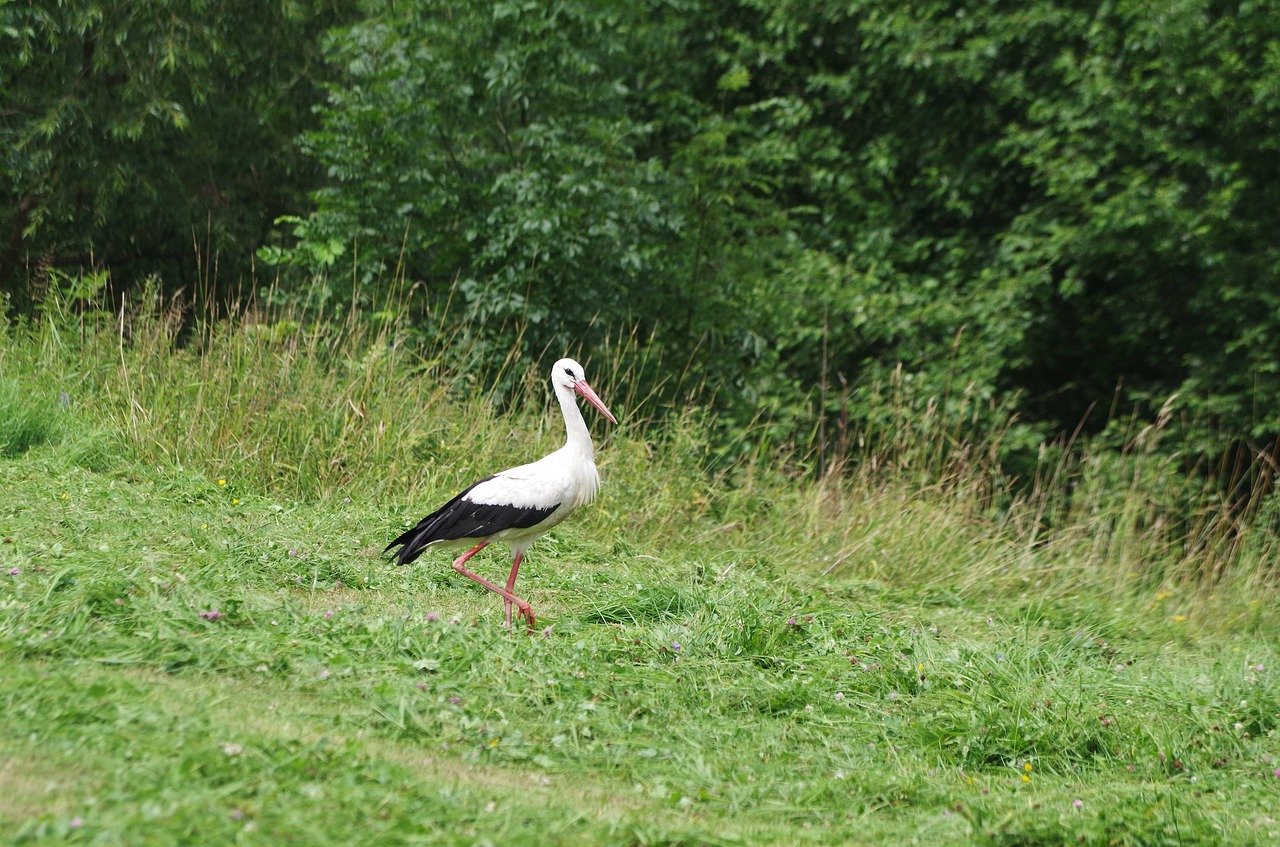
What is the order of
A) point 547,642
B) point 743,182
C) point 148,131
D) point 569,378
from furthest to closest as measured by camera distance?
1. point 743,182
2. point 148,131
3. point 569,378
4. point 547,642

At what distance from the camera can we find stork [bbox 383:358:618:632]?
5.62 metres

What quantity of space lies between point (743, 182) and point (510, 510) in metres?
8.09

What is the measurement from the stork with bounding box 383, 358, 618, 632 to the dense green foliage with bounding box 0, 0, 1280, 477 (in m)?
3.71

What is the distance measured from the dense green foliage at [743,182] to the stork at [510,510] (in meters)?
3.71

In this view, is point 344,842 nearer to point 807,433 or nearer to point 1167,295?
point 807,433

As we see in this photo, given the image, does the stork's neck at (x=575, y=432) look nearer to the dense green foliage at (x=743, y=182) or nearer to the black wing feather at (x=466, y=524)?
the black wing feather at (x=466, y=524)

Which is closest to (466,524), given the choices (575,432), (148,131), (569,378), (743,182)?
(575,432)

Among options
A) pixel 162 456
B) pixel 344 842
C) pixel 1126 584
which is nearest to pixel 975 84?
pixel 1126 584

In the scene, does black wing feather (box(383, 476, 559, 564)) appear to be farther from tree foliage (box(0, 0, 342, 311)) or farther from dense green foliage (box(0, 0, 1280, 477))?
tree foliage (box(0, 0, 342, 311))

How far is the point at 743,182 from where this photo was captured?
13.0m

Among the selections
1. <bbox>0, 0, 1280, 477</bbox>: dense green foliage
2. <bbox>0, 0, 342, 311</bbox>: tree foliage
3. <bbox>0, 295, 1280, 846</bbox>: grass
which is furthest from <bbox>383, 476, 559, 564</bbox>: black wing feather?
<bbox>0, 0, 342, 311</bbox>: tree foliage

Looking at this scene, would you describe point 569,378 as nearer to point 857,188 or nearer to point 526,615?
point 526,615

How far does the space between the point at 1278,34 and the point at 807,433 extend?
568 cm

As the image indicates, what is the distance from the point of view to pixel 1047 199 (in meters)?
13.5
